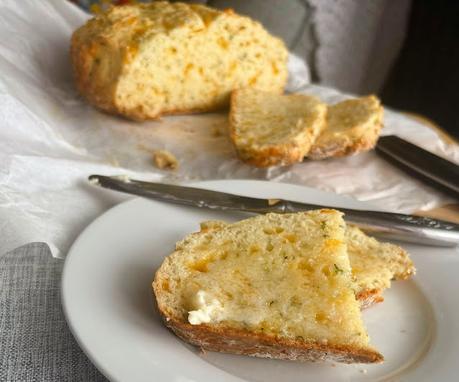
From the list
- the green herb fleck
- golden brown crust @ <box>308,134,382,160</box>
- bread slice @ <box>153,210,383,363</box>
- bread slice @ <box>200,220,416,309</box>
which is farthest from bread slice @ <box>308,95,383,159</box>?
the green herb fleck

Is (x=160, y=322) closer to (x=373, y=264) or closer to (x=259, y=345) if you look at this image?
(x=259, y=345)

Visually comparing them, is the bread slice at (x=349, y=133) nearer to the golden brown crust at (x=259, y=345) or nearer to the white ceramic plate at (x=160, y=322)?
the white ceramic plate at (x=160, y=322)

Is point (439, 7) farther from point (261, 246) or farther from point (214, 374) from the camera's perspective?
point (214, 374)

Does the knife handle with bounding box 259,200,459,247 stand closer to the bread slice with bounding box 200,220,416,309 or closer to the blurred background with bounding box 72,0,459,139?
the bread slice with bounding box 200,220,416,309

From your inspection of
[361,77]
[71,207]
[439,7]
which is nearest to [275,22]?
[361,77]

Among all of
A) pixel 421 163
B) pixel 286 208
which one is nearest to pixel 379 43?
pixel 421 163

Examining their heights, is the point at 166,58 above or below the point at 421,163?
above
